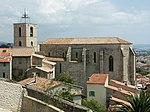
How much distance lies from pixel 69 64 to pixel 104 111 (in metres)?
17.0

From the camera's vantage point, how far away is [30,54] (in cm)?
4653

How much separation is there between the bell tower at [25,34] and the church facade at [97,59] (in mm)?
6511

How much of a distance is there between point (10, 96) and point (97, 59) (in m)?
38.4

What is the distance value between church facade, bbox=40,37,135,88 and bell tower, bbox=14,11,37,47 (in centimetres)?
651

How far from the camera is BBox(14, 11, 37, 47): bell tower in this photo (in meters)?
54.4

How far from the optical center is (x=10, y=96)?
12.4 m

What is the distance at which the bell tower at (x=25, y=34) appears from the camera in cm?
5442

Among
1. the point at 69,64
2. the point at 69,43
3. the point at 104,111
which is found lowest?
the point at 104,111

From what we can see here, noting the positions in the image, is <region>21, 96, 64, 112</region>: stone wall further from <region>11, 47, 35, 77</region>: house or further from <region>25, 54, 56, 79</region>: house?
<region>11, 47, 35, 77</region>: house

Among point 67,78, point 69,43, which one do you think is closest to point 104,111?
point 67,78

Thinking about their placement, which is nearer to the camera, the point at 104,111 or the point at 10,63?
the point at 104,111

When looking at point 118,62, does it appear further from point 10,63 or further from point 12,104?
point 12,104

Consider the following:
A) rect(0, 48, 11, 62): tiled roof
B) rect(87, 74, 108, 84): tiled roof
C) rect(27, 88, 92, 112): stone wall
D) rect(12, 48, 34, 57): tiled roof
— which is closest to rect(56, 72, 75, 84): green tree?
rect(87, 74, 108, 84): tiled roof

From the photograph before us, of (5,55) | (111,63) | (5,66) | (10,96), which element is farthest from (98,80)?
(10,96)
